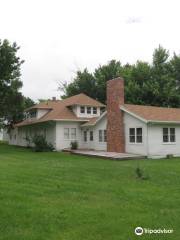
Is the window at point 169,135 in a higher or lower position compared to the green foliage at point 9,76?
lower

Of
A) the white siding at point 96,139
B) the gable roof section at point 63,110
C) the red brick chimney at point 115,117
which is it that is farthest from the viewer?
the gable roof section at point 63,110

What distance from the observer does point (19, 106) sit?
35281mm

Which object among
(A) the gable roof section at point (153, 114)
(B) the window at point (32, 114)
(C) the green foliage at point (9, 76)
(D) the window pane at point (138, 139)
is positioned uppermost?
(C) the green foliage at point (9, 76)

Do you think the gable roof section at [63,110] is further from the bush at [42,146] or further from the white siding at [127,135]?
the white siding at [127,135]

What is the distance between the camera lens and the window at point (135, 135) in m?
24.8

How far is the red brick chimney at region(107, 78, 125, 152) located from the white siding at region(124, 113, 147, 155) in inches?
15.3

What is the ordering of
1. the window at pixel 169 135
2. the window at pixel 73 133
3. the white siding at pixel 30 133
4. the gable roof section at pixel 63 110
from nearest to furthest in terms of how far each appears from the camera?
1. the window at pixel 169 135
2. the gable roof section at pixel 63 110
3. the window at pixel 73 133
4. the white siding at pixel 30 133

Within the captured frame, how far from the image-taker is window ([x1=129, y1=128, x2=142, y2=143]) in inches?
976

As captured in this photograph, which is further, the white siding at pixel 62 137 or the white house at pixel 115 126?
the white siding at pixel 62 137

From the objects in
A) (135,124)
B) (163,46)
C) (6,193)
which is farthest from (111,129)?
(163,46)

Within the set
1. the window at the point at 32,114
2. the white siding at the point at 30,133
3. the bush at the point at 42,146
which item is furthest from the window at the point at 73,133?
the window at the point at 32,114

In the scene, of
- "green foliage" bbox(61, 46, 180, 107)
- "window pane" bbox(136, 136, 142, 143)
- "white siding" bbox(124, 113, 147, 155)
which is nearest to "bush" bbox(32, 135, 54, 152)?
"white siding" bbox(124, 113, 147, 155)

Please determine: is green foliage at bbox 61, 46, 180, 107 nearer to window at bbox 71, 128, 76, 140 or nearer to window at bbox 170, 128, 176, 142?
window at bbox 71, 128, 76, 140

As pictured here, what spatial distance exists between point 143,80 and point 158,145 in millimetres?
22916
